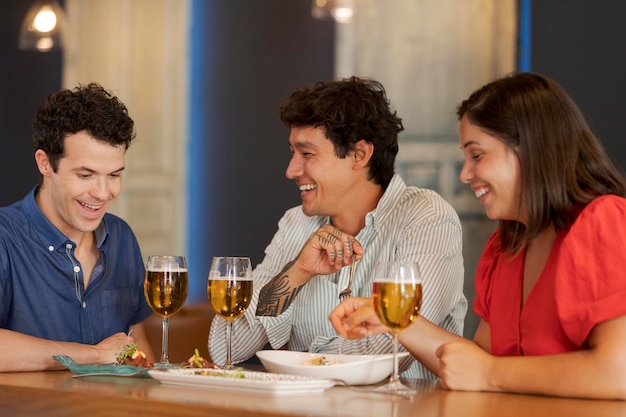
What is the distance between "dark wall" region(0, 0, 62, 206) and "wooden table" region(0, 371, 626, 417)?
397cm

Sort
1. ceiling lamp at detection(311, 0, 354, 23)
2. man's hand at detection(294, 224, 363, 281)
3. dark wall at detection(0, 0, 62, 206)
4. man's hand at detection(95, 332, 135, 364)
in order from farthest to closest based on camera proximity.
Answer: dark wall at detection(0, 0, 62, 206) < ceiling lamp at detection(311, 0, 354, 23) < man's hand at detection(294, 224, 363, 281) < man's hand at detection(95, 332, 135, 364)

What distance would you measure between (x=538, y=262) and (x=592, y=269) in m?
0.27

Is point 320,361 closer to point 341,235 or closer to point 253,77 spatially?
point 341,235

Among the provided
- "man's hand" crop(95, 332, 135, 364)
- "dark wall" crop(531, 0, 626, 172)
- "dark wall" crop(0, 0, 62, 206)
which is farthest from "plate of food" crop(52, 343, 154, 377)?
"dark wall" crop(0, 0, 62, 206)

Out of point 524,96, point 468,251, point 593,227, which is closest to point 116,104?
point 524,96

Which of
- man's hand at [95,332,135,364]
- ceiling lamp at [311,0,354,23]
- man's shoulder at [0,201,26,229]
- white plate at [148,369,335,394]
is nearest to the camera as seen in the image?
white plate at [148,369,335,394]

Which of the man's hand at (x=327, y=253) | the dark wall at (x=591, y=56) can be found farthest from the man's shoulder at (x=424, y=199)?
the dark wall at (x=591, y=56)

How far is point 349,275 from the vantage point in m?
2.52

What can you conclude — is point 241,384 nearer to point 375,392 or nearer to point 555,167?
point 375,392

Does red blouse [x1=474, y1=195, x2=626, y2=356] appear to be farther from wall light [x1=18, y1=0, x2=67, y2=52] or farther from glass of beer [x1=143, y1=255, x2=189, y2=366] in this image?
wall light [x1=18, y1=0, x2=67, y2=52]

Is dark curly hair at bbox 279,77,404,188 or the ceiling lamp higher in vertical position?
the ceiling lamp

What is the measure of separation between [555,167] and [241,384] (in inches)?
29.2

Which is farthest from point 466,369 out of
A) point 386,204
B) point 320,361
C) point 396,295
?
point 386,204

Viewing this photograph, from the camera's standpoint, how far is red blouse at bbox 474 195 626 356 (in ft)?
5.28
